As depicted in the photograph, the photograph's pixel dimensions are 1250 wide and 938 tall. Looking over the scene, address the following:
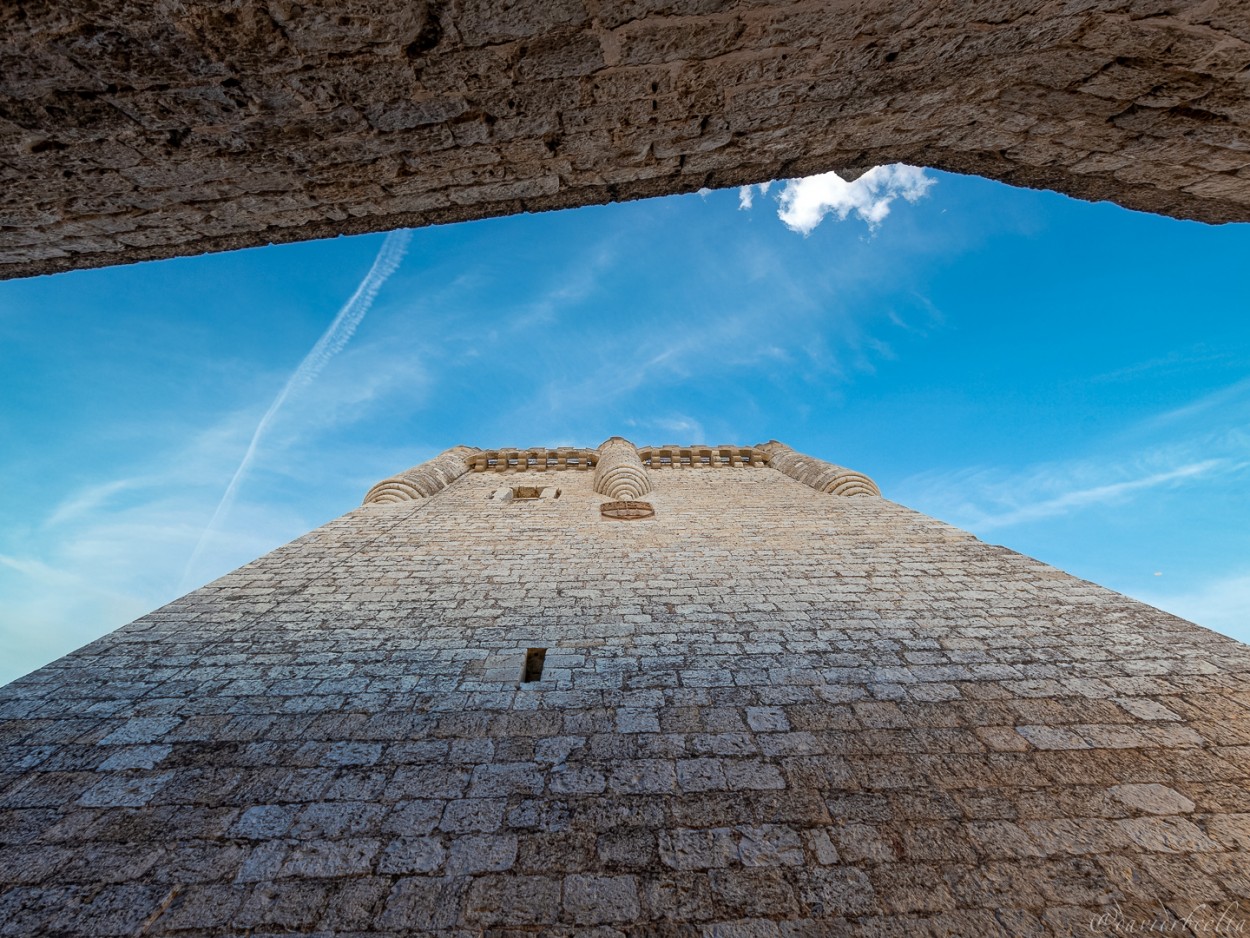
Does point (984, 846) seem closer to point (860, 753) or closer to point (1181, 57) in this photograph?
point (860, 753)

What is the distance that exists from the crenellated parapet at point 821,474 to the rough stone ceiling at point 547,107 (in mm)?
6255

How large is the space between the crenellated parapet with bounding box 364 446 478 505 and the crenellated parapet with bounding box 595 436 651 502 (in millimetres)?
3011

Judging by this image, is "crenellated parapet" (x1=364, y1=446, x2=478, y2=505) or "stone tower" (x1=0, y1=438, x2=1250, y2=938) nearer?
"stone tower" (x1=0, y1=438, x2=1250, y2=938)

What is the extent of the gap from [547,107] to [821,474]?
334 inches

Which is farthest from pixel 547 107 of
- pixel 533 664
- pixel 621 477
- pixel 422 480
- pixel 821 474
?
pixel 821 474

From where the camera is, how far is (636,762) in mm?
3111

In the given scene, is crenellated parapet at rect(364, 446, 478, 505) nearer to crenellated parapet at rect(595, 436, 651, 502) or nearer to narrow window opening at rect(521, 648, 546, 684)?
crenellated parapet at rect(595, 436, 651, 502)

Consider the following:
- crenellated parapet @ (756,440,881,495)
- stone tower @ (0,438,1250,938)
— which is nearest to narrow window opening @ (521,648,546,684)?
stone tower @ (0,438,1250,938)

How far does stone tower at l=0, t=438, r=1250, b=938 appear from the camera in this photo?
2439 mm

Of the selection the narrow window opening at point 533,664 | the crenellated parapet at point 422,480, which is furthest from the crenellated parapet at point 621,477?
the narrow window opening at point 533,664

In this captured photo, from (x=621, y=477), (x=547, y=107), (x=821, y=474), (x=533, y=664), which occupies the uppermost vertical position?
(x=821, y=474)

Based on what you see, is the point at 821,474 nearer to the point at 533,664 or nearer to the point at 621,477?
the point at 621,477

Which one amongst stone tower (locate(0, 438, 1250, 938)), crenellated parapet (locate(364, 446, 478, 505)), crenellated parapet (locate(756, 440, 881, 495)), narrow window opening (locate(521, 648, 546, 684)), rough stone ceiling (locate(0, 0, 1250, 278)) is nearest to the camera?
rough stone ceiling (locate(0, 0, 1250, 278))

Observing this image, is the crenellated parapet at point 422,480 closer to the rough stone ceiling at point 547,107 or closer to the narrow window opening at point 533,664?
the narrow window opening at point 533,664
